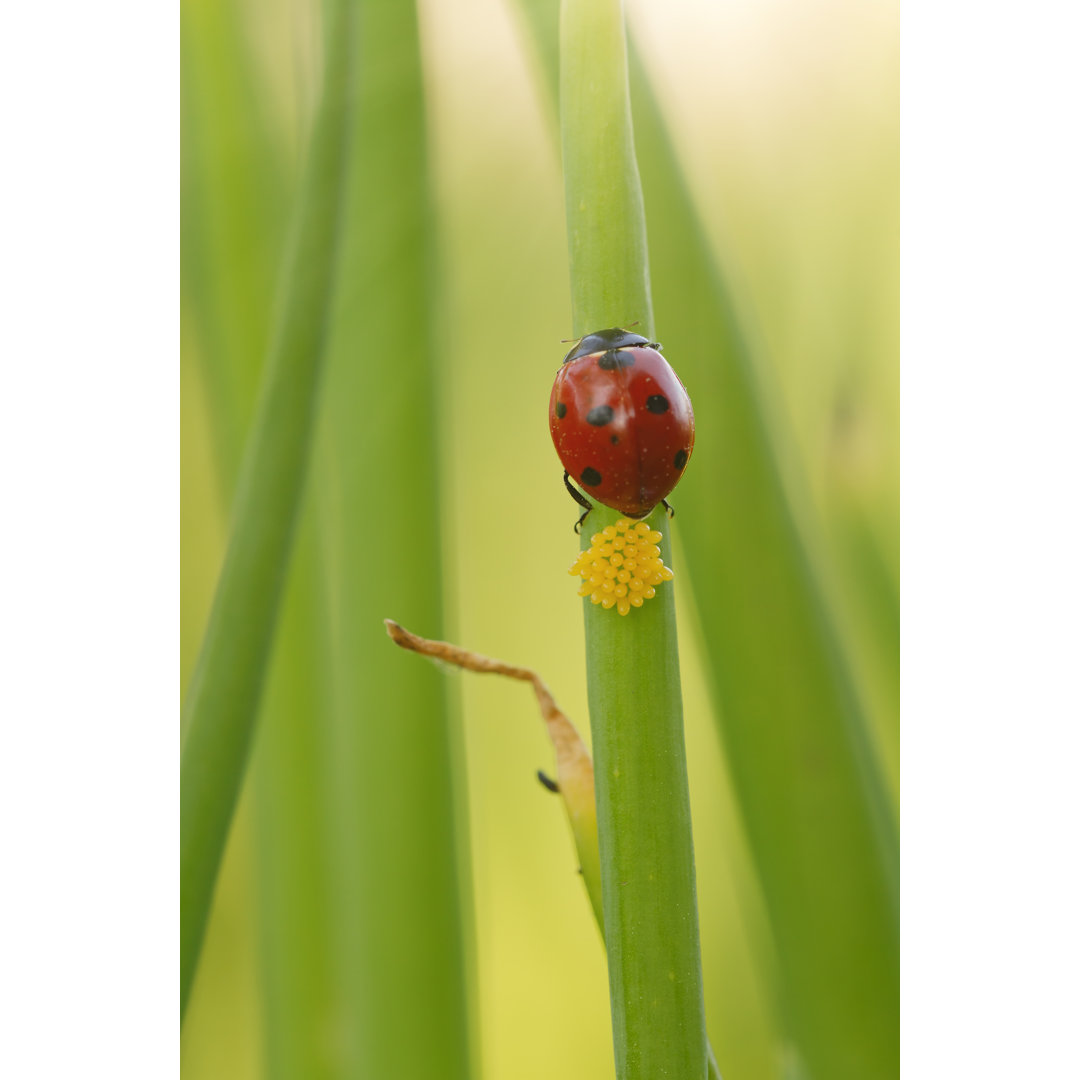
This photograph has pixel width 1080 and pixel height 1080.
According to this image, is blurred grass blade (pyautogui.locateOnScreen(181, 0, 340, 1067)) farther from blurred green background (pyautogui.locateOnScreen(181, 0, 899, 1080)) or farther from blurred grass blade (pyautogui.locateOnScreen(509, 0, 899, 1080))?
blurred grass blade (pyautogui.locateOnScreen(509, 0, 899, 1080))

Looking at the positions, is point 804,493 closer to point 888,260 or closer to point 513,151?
point 888,260

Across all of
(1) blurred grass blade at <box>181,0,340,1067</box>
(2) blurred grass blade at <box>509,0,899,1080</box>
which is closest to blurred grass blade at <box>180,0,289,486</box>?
(1) blurred grass blade at <box>181,0,340,1067</box>

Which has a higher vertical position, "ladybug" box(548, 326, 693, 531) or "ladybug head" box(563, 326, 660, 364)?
"ladybug head" box(563, 326, 660, 364)

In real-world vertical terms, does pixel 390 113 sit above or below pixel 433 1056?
above

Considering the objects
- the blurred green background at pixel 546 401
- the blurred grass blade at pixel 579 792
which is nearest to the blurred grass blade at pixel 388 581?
the blurred green background at pixel 546 401
